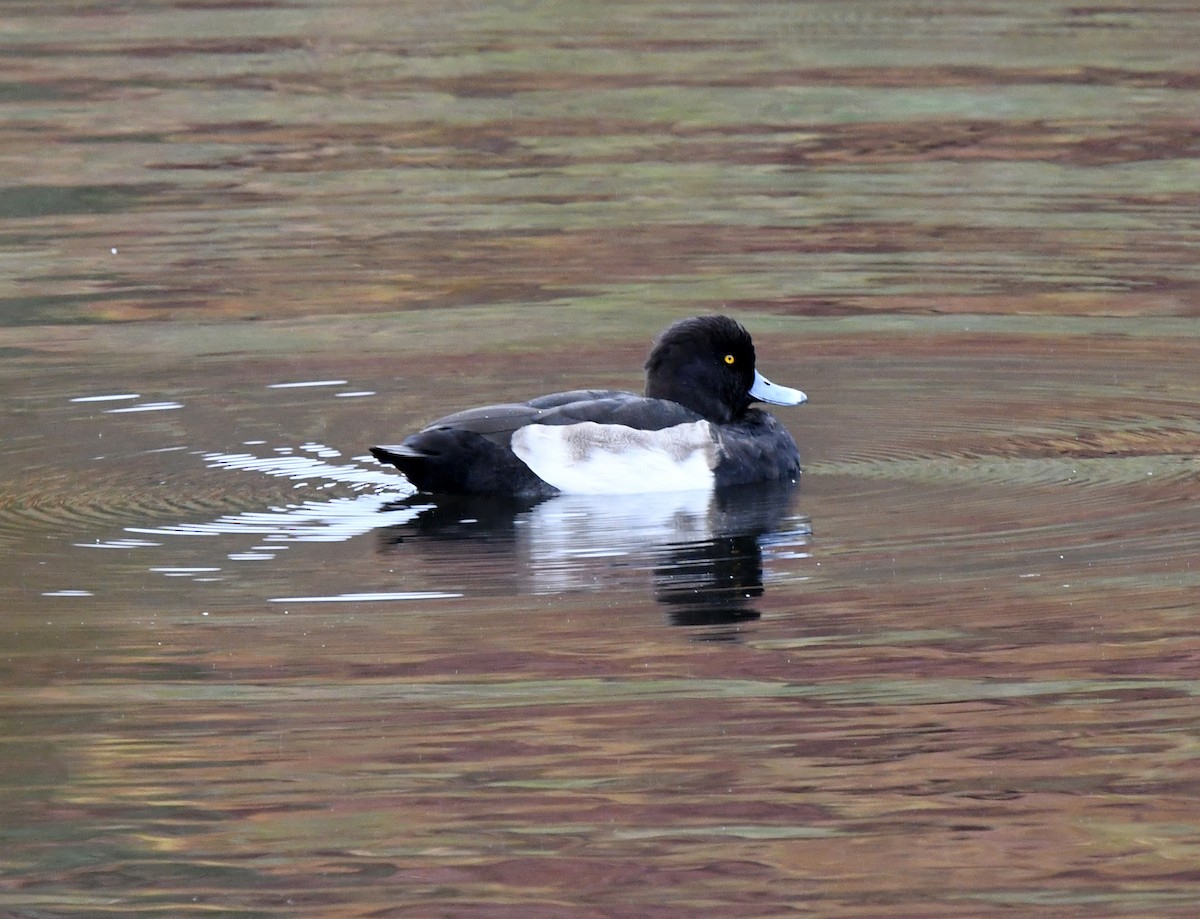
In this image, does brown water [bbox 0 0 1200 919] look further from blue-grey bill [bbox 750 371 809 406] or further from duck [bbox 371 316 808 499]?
blue-grey bill [bbox 750 371 809 406]

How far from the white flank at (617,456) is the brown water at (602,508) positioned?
192mm

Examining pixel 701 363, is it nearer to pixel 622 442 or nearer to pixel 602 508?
pixel 622 442

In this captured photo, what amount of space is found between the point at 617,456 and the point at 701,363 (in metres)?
0.76

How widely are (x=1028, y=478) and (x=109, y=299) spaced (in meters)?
6.27

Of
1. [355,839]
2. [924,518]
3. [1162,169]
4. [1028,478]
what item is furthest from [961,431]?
[1162,169]

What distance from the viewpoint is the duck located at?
938 centimetres

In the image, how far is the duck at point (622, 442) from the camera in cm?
938

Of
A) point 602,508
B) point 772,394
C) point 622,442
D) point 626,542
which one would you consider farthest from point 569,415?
point 772,394

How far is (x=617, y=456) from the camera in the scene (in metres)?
9.52

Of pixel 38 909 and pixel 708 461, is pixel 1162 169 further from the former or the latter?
pixel 38 909

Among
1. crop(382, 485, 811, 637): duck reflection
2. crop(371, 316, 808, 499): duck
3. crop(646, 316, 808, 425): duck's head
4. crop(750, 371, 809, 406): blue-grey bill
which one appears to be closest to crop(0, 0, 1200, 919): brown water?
crop(382, 485, 811, 637): duck reflection

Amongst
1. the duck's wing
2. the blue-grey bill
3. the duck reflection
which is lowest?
the duck reflection

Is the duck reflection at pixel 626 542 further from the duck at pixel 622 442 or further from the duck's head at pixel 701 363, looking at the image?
the duck's head at pixel 701 363

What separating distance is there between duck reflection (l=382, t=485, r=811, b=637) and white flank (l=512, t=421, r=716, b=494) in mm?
60
